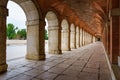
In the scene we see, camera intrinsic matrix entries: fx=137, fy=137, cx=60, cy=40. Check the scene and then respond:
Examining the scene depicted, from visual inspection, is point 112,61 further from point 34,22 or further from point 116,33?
point 34,22

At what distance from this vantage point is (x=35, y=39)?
298 inches

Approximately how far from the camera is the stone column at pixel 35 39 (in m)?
7.50

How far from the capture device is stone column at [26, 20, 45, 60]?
750 cm

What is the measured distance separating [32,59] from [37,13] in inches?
99.2

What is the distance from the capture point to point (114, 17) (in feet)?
16.3

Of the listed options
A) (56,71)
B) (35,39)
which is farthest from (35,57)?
(56,71)

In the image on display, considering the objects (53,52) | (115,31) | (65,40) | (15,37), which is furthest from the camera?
(15,37)

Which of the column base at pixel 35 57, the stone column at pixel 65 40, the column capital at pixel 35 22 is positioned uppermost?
the column capital at pixel 35 22

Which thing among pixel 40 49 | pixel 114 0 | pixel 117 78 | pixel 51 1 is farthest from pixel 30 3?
pixel 117 78

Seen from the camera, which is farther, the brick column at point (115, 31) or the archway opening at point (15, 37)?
the archway opening at point (15, 37)

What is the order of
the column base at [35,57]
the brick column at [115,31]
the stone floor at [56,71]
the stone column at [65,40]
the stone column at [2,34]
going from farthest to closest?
the stone column at [65,40], the column base at [35,57], the brick column at [115,31], the stone column at [2,34], the stone floor at [56,71]

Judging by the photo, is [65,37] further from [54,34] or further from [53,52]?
[53,52]

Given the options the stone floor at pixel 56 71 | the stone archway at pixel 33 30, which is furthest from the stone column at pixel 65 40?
the stone floor at pixel 56 71

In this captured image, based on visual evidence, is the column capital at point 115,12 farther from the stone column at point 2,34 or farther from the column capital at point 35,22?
the column capital at point 35,22
